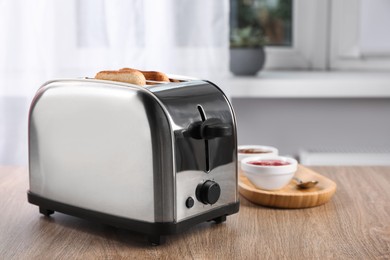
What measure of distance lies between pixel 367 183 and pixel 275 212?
0.33 metres

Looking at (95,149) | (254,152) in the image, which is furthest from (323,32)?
(95,149)

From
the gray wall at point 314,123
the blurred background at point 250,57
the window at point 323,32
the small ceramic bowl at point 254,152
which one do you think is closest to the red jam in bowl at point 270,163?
the small ceramic bowl at point 254,152

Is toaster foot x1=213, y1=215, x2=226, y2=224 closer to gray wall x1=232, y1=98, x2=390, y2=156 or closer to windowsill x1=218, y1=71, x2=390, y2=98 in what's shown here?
windowsill x1=218, y1=71, x2=390, y2=98

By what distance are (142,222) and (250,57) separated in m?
1.57

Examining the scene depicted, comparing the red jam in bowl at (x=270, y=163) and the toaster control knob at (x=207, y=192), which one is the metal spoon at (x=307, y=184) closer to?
the red jam in bowl at (x=270, y=163)

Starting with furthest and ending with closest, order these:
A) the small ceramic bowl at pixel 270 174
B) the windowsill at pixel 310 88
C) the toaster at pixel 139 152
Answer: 1. the windowsill at pixel 310 88
2. the small ceramic bowl at pixel 270 174
3. the toaster at pixel 139 152

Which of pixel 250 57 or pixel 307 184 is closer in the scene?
pixel 307 184

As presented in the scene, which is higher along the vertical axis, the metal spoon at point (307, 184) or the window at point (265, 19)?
the window at point (265, 19)

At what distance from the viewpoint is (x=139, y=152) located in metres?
1.13

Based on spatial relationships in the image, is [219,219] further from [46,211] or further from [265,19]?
[265,19]

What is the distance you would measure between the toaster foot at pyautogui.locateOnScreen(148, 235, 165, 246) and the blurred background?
1.29 meters

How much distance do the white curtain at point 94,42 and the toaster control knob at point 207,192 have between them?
1.25m

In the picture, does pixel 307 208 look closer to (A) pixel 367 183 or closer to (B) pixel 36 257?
(A) pixel 367 183

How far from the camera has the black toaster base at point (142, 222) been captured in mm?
1141
